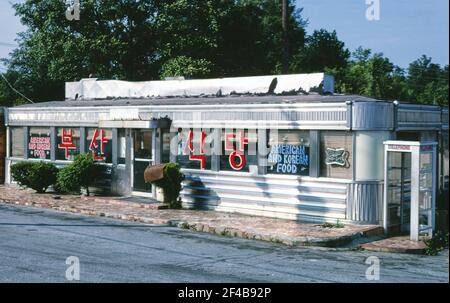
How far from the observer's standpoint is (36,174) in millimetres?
20172

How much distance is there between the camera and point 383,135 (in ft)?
45.0

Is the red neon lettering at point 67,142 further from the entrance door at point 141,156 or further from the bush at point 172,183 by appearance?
the bush at point 172,183

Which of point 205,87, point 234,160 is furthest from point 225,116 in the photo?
point 205,87

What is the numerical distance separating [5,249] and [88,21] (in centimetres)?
2648

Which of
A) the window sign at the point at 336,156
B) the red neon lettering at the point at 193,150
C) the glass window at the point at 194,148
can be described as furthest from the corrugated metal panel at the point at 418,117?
the red neon lettering at the point at 193,150

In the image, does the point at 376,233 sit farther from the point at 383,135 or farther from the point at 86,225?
the point at 86,225

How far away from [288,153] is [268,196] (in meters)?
1.27

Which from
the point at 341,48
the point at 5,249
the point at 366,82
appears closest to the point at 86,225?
the point at 5,249

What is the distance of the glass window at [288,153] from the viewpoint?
14555 millimetres

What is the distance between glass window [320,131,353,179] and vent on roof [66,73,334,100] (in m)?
2.86

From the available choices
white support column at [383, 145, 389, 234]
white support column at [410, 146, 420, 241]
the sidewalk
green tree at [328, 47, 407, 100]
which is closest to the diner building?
white support column at [383, 145, 389, 234]

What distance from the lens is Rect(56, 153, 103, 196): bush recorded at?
19.0m

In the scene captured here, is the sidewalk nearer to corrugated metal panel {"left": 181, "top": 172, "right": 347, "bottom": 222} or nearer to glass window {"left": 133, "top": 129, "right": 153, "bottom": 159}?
corrugated metal panel {"left": 181, "top": 172, "right": 347, "bottom": 222}

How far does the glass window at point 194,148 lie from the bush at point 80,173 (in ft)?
11.4
